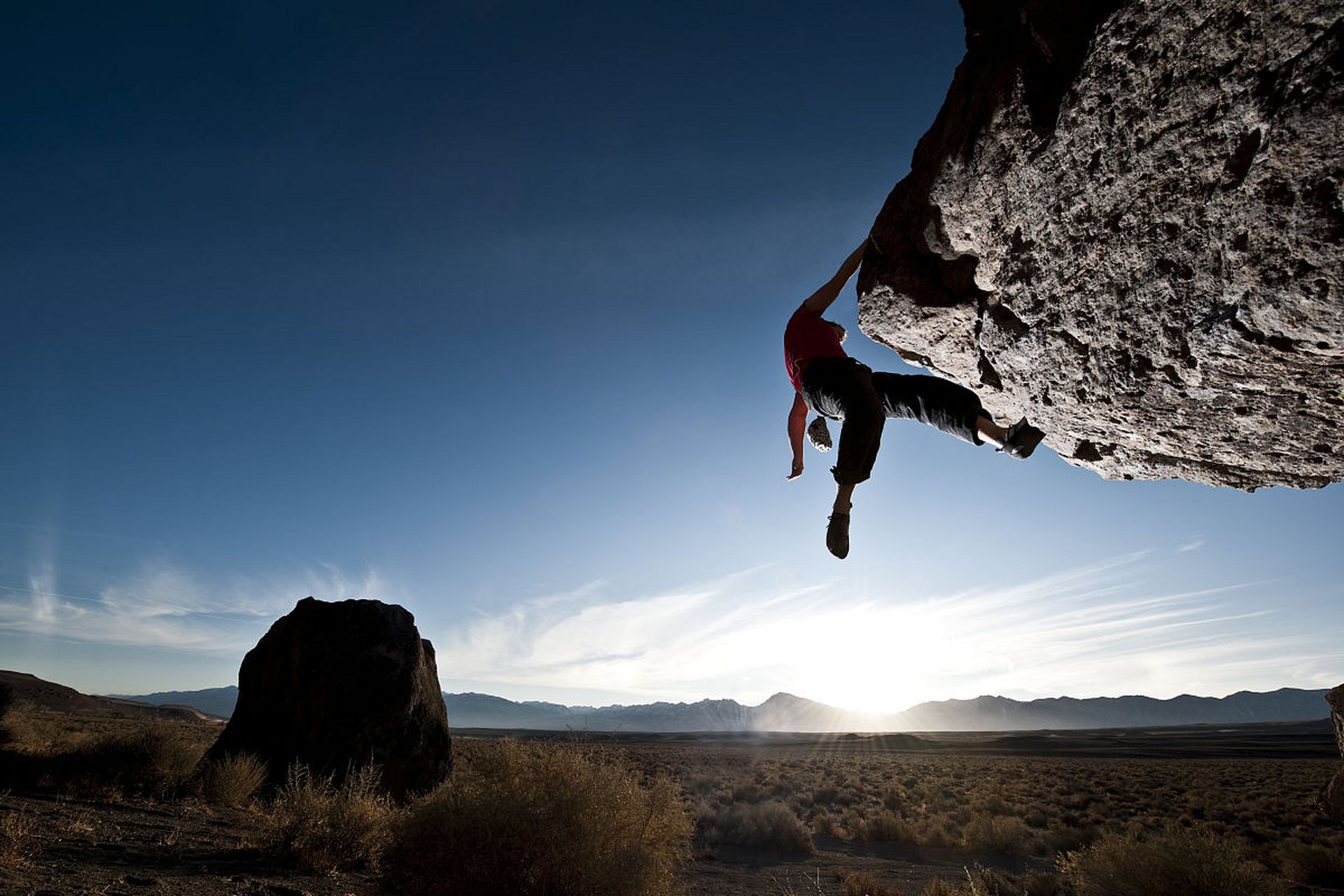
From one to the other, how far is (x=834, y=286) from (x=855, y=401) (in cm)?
81

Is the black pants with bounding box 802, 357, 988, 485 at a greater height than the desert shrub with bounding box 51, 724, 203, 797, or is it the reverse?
the black pants with bounding box 802, 357, 988, 485

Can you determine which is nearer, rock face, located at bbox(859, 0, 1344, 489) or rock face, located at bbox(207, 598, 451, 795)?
rock face, located at bbox(859, 0, 1344, 489)

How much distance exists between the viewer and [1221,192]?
1.91 m

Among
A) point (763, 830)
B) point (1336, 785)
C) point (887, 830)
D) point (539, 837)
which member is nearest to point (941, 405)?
point (539, 837)

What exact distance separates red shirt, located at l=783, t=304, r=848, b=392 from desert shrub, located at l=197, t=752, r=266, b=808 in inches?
368

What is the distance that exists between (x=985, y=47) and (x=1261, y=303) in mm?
1594

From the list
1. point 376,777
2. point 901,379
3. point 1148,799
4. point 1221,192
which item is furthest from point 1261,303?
point 1148,799

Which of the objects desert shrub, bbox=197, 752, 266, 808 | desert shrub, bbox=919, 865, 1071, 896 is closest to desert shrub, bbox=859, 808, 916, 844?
desert shrub, bbox=919, 865, 1071, 896

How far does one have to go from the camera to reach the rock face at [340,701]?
908cm

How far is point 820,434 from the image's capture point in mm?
4262

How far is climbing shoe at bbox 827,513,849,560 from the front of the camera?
3.77m

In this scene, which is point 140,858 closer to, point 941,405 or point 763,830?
point 941,405

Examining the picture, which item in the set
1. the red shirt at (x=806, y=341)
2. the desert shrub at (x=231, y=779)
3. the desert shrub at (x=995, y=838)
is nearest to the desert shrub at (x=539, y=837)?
the red shirt at (x=806, y=341)

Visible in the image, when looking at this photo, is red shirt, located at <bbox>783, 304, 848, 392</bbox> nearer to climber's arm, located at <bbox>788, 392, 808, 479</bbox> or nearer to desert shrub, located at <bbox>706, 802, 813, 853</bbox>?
climber's arm, located at <bbox>788, 392, 808, 479</bbox>
